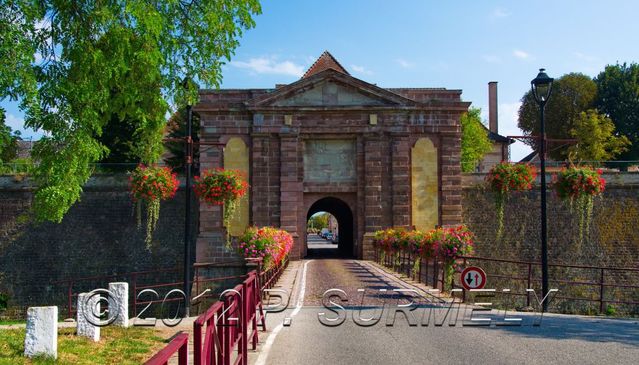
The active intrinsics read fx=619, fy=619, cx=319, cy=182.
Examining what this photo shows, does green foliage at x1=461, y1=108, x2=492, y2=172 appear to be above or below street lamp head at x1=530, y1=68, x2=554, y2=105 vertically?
above

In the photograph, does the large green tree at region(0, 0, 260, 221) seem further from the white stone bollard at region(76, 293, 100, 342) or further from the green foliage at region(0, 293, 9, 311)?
the green foliage at region(0, 293, 9, 311)

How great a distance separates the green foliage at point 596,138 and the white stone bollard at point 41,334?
44.0 m

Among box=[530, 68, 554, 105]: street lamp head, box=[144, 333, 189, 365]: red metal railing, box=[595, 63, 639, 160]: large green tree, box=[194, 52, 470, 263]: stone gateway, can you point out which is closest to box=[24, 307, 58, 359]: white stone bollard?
box=[144, 333, 189, 365]: red metal railing

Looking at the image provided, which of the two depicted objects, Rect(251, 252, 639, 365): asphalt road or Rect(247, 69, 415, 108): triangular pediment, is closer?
Rect(251, 252, 639, 365): asphalt road

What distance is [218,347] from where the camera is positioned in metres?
5.10

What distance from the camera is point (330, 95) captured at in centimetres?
2873

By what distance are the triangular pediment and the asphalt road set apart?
16.8 m

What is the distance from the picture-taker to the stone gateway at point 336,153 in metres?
28.6

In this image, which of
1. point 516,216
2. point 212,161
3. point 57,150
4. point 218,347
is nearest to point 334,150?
point 212,161

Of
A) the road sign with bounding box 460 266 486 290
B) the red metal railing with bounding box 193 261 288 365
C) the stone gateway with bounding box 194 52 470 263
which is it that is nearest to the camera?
the red metal railing with bounding box 193 261 288 365

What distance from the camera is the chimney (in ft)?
201

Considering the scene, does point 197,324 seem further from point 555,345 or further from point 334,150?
point 334,150

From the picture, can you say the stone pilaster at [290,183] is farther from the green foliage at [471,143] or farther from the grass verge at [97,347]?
the green foliage at [471,143]

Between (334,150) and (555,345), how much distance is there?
837 inches
